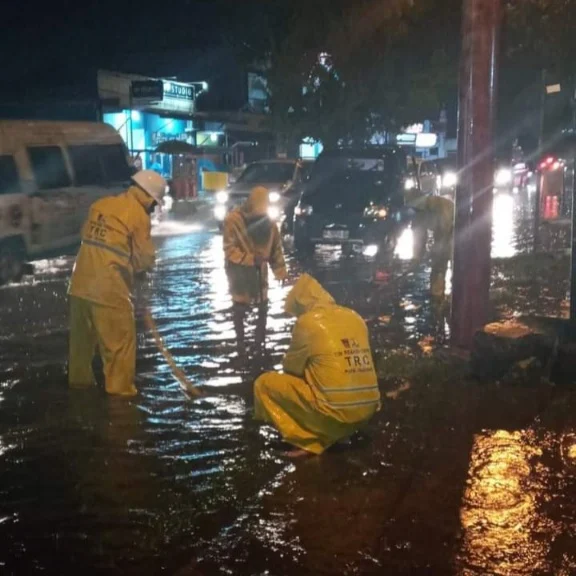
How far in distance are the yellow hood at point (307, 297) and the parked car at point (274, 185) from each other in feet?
44.1

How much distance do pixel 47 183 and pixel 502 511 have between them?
10.2 meters

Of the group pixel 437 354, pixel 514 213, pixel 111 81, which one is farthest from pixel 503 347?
pixel 111 81

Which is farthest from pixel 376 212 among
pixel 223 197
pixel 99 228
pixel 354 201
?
pixel 99 228

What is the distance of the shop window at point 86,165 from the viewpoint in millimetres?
14336

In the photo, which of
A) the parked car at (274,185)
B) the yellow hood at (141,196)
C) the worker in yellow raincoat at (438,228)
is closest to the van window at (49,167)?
the worker in yellow raincoat at (438,228)

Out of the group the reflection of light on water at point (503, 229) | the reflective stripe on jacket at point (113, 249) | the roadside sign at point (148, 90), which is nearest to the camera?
the reflective stripe on jacket at point (113, 249)

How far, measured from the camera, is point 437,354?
846 centimetres

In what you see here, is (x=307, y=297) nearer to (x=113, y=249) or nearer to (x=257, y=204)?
(x=113, y=249)

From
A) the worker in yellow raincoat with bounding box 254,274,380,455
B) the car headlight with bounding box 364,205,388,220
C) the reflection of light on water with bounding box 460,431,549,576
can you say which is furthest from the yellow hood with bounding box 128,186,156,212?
the car headlight with bounding box 364,205,388,220

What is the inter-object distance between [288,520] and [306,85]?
24.6 meters

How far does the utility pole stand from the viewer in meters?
7.96

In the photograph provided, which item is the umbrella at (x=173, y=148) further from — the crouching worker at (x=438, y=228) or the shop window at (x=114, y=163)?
the crouching worker at (x=438, y=228)

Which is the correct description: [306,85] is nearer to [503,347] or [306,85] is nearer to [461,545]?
[503,347]

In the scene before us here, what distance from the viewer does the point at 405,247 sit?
734 inches
